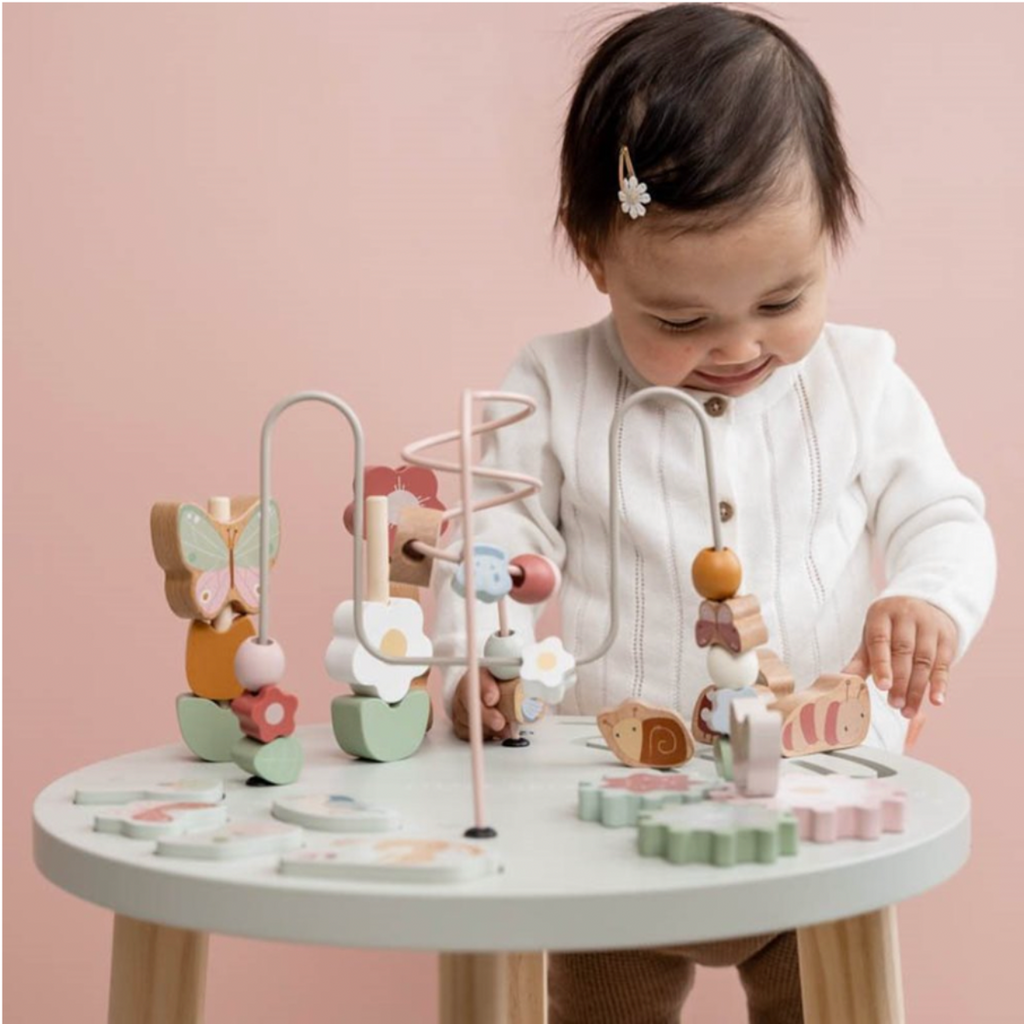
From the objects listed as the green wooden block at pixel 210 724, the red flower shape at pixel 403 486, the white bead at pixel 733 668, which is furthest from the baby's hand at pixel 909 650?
the green wooden block at pixel 210 724

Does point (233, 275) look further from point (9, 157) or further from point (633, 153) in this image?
point (633, 153)

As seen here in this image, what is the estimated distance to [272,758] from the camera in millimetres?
794

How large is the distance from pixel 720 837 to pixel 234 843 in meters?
0.19

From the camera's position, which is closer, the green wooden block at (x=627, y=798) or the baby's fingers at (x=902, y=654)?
the green wooden block at (x=627, y=798)

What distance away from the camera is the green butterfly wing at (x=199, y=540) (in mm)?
847

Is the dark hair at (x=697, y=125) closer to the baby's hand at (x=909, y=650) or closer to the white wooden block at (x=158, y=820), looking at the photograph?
the baby's hand at (x=909, y=650)

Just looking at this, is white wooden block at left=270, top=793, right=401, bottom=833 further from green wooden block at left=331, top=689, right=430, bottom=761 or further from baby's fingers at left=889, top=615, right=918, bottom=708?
baby's fingers at left=889, top=615, right=918, bottom=708

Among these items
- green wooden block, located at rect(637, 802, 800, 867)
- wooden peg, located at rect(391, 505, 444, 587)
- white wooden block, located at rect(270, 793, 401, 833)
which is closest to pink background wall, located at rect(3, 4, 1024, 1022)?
wooden peg, located at rect(391, 505, 444, 587)

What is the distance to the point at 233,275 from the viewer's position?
142cm

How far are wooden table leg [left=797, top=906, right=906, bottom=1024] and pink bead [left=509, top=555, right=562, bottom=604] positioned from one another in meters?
0.20

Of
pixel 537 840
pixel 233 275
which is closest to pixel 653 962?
pixel 537 840

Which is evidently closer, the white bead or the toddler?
the white bead

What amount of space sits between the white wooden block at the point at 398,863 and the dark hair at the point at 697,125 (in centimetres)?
50

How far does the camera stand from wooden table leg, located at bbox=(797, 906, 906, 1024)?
0.74 m
